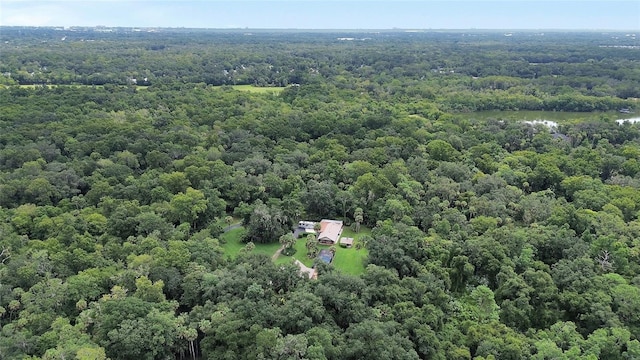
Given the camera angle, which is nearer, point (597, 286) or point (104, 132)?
point (597, 286)

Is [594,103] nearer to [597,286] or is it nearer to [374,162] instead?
[374,162]

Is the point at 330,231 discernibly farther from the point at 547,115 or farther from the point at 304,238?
the point at 547,115

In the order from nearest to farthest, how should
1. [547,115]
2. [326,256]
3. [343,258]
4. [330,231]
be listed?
[326,256] → [343,258] → [330,231] → [547,115]

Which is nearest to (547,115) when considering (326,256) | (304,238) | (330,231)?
(330,231)

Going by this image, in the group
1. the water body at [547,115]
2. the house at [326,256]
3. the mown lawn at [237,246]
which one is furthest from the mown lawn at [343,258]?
the water body at [547,115]

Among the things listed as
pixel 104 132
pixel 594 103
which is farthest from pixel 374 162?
pixel 594 103

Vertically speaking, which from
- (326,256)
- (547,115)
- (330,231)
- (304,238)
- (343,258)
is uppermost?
(547,115)
